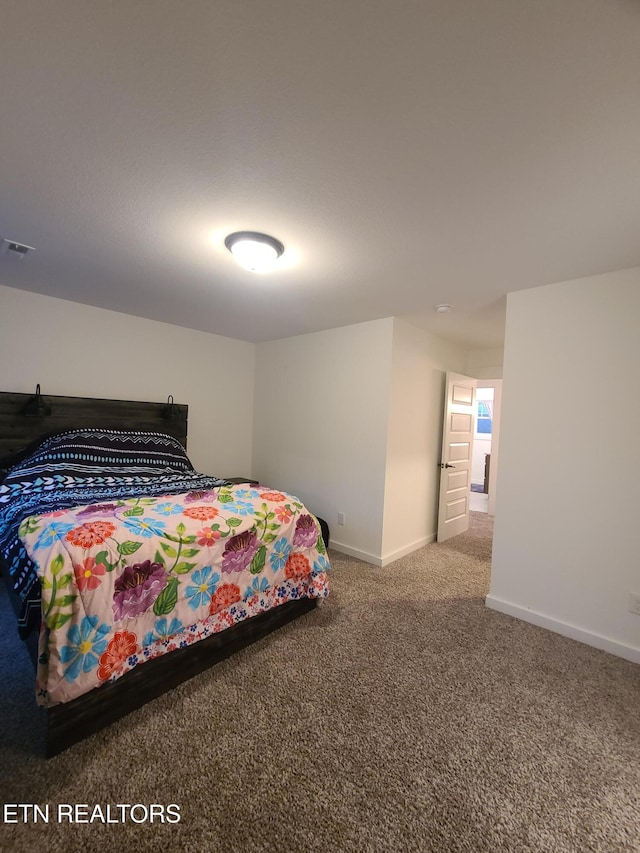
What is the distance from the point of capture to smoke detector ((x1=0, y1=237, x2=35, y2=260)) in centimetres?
211

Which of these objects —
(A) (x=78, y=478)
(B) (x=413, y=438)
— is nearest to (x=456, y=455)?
(B) (x=413, y=438)

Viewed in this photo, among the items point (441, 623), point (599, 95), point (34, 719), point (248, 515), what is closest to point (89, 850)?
point (34, 719)

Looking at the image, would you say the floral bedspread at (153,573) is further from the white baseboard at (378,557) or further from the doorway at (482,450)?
the doorway at (482,450)

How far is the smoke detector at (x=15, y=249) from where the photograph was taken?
211 centimetres

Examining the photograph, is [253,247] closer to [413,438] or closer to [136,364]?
[136,364]

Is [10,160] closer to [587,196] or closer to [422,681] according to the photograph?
[587,196]

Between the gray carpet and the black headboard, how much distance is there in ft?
5.60

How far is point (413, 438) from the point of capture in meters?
3.63

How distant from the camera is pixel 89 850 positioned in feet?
3.59

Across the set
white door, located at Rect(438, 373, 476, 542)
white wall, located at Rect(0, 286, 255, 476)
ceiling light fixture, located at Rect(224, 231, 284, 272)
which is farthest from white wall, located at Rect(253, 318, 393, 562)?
ceiling light fixture, located at Rect(224, 231, 284, 272)

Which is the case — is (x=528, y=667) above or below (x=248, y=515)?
below

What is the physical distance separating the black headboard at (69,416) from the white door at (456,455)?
2995mm

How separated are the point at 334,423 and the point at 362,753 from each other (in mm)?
2661

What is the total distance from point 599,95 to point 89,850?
2.80 metres
